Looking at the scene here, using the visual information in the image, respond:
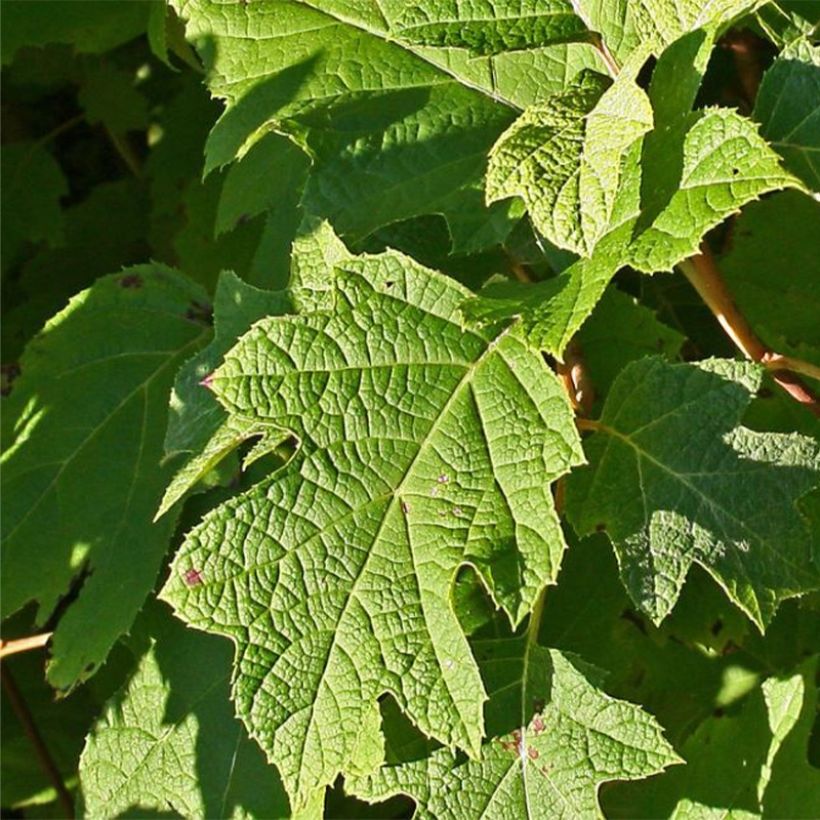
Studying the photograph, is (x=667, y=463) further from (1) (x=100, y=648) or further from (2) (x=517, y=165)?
(1) (x=100, y=648)

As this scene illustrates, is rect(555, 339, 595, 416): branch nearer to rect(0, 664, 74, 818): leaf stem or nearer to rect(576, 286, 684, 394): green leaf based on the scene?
rect(576, 286, 684, 394): green leaf

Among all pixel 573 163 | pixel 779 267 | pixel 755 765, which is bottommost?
pixel 755 765

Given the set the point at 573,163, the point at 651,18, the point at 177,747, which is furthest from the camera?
the point at 177,747

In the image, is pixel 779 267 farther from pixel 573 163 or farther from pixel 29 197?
pixel 29 197

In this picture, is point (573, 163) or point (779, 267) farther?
point (779, 267)

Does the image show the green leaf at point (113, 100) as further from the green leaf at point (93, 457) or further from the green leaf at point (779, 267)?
the green leaf at point (779, 267)

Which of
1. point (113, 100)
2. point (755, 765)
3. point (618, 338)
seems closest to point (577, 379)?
point (618, 338)

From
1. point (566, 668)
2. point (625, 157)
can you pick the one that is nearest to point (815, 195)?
point (625, 157)
